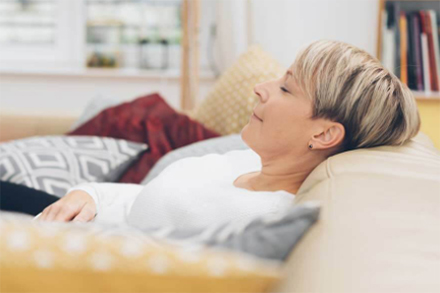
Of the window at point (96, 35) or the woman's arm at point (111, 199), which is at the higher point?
the window at point (96, 35)

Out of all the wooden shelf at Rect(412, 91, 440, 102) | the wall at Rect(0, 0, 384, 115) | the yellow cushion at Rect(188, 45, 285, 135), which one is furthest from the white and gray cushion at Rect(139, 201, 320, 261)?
the wall at Rect(0, 0, 384, 115)

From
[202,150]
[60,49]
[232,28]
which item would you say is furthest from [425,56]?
[60,49]

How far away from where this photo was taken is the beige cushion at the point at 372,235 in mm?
545

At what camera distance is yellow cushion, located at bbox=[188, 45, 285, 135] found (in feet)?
6.48

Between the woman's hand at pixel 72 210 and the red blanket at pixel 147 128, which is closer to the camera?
the woman's hand at pixel 72 210

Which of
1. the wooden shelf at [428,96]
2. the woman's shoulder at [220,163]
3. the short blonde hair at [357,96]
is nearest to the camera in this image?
the short blonde hair at [357,96]

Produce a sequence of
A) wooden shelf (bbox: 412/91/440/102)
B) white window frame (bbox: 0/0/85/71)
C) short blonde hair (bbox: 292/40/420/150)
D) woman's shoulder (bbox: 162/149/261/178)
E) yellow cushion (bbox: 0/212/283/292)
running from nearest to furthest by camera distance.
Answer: yellow cushion (bbox: 0/212/283/292) → short blonde hair (bbox: 292/40/420/150) → woman's shoulder (bbox: 162/149/261/178) → wooden shelf (bbox: 412/91/440/102) → white window frame (bbox: 0/0/85/71)

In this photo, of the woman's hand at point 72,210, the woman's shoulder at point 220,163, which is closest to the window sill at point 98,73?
the woman's shoulder at point 220,163

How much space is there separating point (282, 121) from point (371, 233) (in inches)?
15.6

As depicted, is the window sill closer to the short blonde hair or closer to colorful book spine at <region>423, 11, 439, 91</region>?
colorful book spine at <region>423, 11, 439, 91</region>

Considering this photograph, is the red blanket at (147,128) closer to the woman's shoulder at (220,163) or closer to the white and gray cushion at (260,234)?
the woman's shoulder at (220,163)

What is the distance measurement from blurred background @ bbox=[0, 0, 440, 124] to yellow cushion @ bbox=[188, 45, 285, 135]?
2.65ft

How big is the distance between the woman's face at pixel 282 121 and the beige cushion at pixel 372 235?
0.65 feet

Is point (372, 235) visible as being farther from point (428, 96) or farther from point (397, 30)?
point (397, 30)
